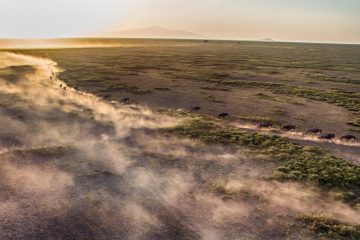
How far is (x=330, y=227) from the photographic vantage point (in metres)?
17.9

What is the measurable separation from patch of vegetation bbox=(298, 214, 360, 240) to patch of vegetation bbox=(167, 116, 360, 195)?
180 inches

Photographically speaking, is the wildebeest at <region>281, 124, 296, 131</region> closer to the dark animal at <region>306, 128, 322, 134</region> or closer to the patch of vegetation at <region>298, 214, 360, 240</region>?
the dark animal at <region>306, 128, 322, 134</region>

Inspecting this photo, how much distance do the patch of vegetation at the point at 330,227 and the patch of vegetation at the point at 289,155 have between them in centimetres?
457

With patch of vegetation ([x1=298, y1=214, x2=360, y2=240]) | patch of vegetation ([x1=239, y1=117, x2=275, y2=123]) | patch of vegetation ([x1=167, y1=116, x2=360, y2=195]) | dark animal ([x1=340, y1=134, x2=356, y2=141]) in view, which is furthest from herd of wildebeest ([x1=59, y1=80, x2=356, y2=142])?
patch of vegetation ([x1=298, y1=214, x2=360, y2=240])

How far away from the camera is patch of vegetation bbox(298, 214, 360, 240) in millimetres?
17359

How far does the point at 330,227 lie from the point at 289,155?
416 inches

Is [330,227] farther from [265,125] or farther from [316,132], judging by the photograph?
[265,125]

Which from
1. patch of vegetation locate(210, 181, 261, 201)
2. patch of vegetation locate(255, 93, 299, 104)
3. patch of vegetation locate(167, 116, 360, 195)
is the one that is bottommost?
patch of vegetation locate(210, 181, 261, 201)

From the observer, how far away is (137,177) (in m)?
23.0

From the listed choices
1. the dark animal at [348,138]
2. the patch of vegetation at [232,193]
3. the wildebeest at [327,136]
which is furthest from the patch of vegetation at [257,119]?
the patch of vegetation at [232,193]

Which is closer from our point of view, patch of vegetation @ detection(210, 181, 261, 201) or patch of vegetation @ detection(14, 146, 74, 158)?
patch of vegetation @ detection(210, 181, 261, 201)

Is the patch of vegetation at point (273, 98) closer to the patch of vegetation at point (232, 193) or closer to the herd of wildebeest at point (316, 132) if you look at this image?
the herd of wildebeest at point (316, 132)

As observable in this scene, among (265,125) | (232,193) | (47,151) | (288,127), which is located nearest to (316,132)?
(288,127)

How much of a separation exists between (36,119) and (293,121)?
27265 mm
